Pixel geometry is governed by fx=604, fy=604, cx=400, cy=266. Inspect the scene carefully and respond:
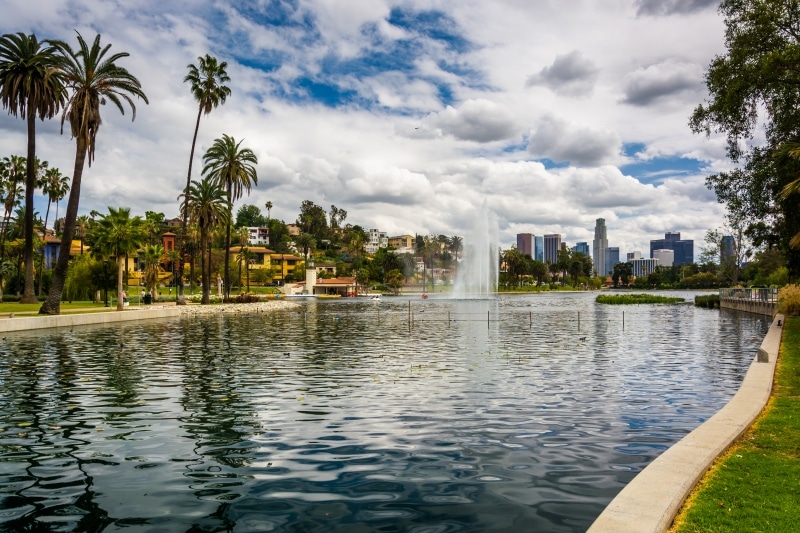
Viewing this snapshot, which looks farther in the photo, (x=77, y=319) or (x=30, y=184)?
(x=30, y=184)

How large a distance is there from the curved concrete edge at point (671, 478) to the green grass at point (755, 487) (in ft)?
0.47

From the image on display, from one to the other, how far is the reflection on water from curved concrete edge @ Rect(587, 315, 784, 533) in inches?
37.2

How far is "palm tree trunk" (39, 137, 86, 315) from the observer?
170 ft

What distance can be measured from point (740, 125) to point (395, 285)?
156333 mm

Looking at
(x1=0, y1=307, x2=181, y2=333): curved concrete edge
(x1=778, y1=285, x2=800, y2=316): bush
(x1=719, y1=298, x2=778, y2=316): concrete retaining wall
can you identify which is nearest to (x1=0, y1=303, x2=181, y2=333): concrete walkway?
(x1=0, y1=307, x2=181, y2=333): curved concrete edge

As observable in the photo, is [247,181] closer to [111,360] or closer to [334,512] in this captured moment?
[111,360]

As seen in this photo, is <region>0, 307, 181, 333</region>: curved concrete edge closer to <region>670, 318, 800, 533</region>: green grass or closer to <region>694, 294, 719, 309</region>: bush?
<region>670, 318, 800, 533</region>: green grass

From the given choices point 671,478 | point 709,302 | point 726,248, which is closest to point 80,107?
point 671,478

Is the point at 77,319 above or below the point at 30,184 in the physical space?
below

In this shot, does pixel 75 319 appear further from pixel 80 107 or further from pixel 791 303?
pixel 791 303

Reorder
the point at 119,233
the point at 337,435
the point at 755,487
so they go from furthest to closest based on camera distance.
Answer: the point at 119,233 → the point at 337,435 → the point at 755,487

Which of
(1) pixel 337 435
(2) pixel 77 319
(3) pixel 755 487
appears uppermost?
(3) pixel 755 487

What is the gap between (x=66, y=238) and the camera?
5272 centimetres

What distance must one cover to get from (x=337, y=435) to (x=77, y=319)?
44975 millimetres
